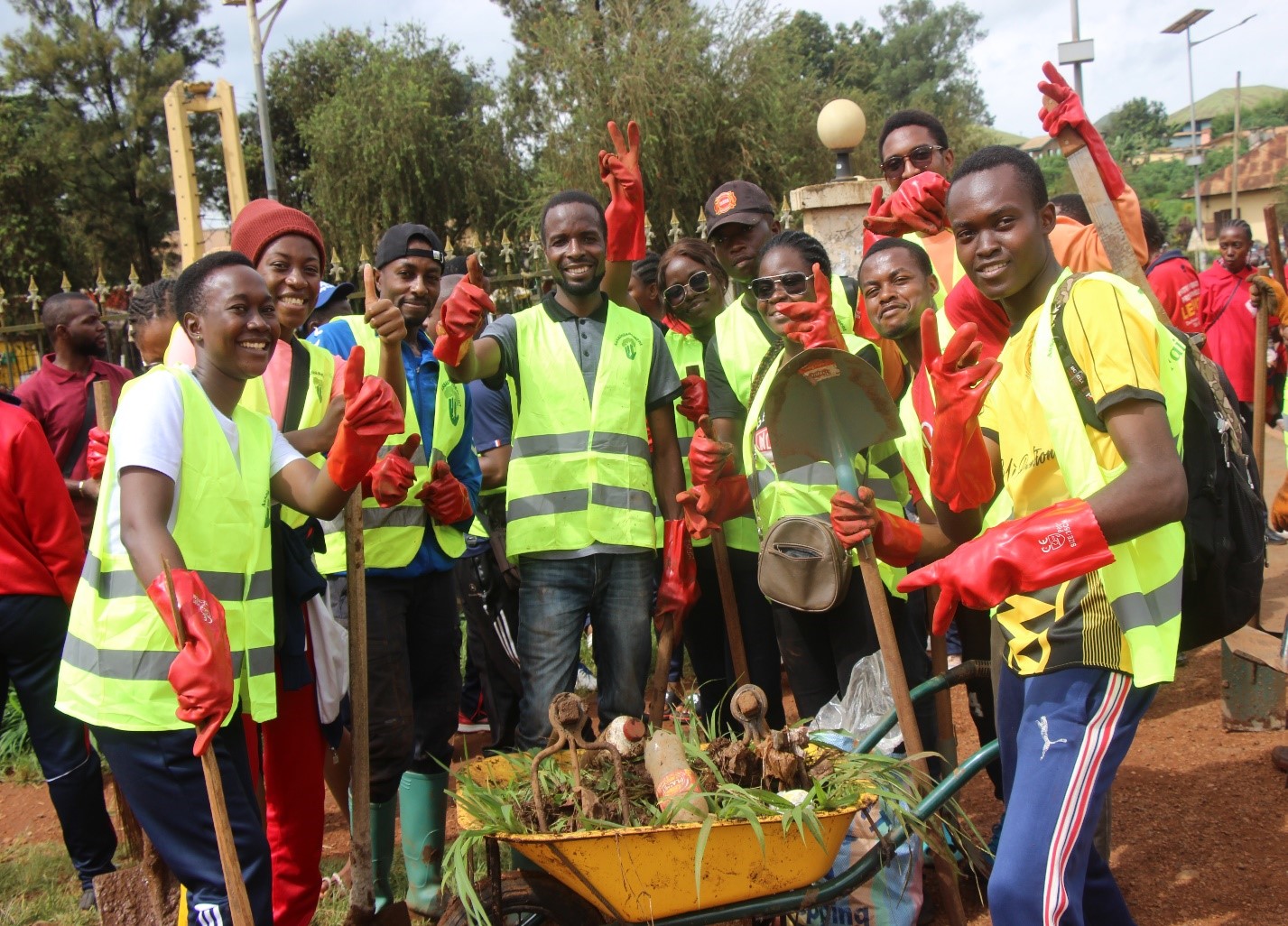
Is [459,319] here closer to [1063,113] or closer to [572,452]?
[572,452]

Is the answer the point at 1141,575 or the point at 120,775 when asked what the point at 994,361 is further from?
the point at 120,775

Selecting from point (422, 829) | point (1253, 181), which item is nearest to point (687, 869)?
point (422, 829)

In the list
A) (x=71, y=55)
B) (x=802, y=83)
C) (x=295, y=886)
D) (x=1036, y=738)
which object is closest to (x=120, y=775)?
(x=295, y=886)

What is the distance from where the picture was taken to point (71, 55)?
2619cm

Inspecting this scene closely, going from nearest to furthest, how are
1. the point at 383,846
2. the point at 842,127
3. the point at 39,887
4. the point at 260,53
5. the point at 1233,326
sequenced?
1. the point at 383,846
2. the point at 39,887
3. the point at 842,127
4. the point at 1233,326
5. the point at 260,53

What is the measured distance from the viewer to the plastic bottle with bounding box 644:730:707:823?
2.37 m

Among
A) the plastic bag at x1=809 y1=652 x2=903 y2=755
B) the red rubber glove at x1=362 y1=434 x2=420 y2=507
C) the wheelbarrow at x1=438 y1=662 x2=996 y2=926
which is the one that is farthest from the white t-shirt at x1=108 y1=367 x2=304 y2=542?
the plastic bag at x1=809 y1=652 x2=903 y2=755

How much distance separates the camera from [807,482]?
3.56 m

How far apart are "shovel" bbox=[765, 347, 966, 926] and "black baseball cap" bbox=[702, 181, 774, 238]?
135cm

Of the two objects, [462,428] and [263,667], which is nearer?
[263,667]

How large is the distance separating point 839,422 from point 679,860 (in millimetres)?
1235

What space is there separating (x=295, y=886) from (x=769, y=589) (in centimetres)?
161

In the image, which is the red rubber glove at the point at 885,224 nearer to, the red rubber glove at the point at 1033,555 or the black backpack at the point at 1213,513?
the black backpack at the point at 1213,513

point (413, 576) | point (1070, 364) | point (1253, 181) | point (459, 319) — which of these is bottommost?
point (413, 576)
